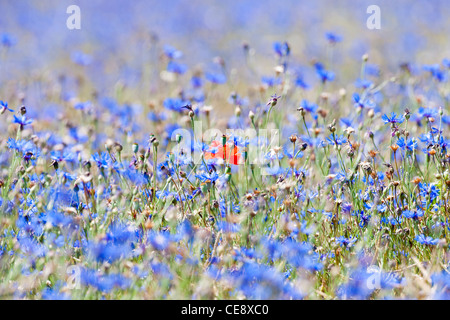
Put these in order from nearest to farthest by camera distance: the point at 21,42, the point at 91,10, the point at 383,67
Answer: the point at 383,67
the point at 21,42
the point at 91,10

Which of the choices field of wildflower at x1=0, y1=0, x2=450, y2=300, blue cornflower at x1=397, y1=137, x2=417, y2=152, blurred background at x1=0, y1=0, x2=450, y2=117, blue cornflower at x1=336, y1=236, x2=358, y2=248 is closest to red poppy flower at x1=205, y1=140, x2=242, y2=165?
field of wildflower at x1=0, y1=0, x2=450, y2=300

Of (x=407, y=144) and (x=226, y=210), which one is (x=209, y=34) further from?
(x=226, y=210)

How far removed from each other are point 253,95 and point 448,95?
1269 millimetres

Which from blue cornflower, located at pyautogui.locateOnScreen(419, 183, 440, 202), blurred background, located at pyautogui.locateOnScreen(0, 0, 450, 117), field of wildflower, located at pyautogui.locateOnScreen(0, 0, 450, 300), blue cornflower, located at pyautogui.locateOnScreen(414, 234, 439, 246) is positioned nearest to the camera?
field of wildflower, located at pyautogui.locateOnScreen(0, 0, 450, 300)

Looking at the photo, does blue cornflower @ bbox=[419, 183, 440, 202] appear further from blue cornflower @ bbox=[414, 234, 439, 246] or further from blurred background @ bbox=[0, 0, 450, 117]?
blurred background @ bbox=[0, 0, 450, 117]

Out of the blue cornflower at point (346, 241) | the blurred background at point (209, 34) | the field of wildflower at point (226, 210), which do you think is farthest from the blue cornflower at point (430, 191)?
the blurred background at point (209, 34)

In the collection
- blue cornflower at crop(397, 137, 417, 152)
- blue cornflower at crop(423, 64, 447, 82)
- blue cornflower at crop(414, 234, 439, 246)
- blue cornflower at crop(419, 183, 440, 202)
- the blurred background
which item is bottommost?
blue cornflower at crop(414, 234, 439, 246)

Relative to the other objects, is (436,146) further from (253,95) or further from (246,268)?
(253,95)

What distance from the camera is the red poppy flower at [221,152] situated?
2441 millimetres

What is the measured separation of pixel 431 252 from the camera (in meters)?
2.23

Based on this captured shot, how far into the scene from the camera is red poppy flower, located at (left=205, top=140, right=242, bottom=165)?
244cm

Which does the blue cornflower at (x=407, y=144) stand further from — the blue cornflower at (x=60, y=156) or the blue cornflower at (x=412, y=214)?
Result: the blue cornflower at (x=60, y=156)

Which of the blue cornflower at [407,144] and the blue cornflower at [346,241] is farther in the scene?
the blue cornflower at [407,144]
